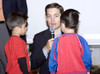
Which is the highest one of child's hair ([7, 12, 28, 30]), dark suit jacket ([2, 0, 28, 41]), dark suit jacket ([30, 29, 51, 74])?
dark suit jacket ([2, 0, 28, 41])

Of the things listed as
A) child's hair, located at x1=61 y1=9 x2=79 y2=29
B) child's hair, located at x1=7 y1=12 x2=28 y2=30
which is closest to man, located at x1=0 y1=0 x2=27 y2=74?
child's hair, located at x1=7 y1=12 x2=28 y2=30

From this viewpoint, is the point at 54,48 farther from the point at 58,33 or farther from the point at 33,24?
the point at 33,24

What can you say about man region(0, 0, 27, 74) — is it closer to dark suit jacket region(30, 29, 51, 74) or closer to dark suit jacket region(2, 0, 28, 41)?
dark suit jacket region(2, 0, 28, 41)

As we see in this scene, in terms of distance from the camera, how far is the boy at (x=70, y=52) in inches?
66.3

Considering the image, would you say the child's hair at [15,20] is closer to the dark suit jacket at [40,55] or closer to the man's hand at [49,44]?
the dark suit jacket at [40,55]

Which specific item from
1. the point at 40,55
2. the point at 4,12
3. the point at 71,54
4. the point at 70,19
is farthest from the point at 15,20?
the point at 71,54

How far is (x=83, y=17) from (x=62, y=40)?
3.61ft

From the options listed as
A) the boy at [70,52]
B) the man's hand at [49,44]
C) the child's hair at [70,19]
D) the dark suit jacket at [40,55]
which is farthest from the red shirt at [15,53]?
the child's hair at [70,19]

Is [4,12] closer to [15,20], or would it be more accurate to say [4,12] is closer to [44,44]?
[15,20]

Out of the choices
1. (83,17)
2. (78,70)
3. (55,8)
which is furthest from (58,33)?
(83,17)

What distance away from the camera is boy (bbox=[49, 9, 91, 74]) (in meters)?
Result: 1.68

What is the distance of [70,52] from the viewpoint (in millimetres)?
1675

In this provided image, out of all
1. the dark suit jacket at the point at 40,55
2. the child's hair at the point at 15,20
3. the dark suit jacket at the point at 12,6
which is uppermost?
the dark suit jacket at the point at 12,6

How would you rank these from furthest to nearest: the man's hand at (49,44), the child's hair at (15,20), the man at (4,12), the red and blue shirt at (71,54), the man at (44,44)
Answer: the man at (4,12)
the child's hair at (15,20)
the man at (44,44)
the man's hand at (49,44)
the red and blue shirt at (71,54)
